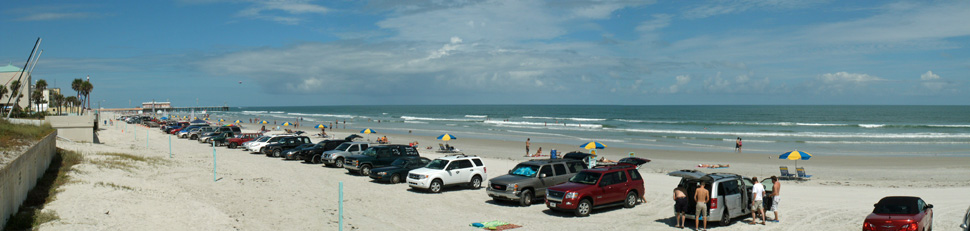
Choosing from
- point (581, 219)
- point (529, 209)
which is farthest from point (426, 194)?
point (581, 219)

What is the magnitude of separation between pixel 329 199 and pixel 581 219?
24.8ft

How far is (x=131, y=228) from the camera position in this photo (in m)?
12.1

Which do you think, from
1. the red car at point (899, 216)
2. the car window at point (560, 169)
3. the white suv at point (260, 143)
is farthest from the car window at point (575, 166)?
the white suv at point (260, 143)

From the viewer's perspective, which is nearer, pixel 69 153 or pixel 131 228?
pixel 131 228

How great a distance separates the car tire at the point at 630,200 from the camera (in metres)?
16.2

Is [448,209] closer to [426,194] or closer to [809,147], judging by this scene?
[426,194]

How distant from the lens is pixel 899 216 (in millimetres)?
11961

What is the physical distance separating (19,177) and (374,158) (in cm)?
1224

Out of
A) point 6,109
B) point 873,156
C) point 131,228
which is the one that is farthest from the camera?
point 6,109

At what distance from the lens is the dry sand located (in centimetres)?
1362

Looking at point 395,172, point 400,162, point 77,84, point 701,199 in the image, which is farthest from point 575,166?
point 77,84

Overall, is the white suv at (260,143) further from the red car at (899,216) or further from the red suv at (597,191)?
the red car at (899,216)

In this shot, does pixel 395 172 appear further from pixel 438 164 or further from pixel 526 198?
pixel 526 198

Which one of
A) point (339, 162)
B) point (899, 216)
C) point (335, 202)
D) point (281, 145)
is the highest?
point (281, 145)
